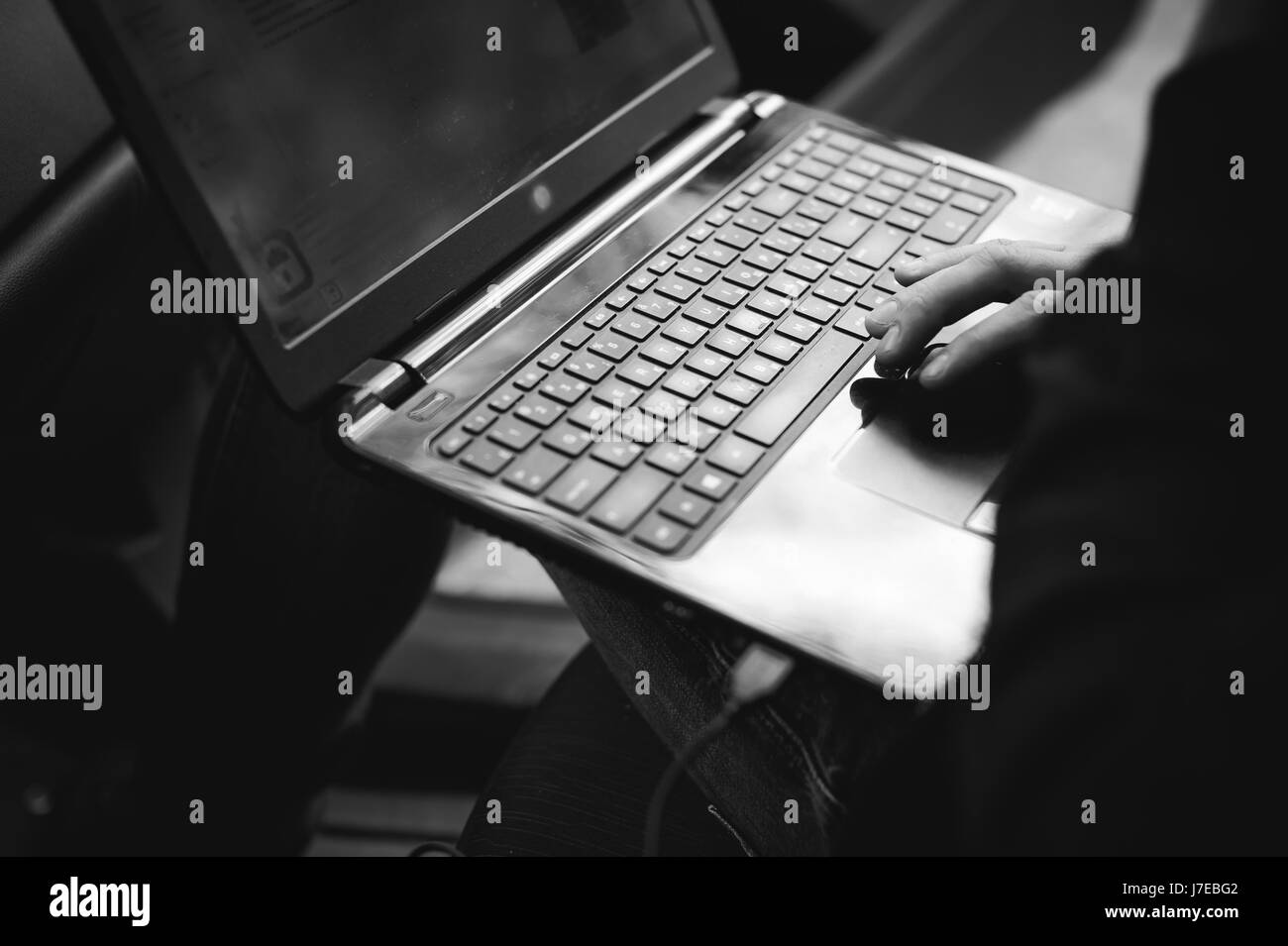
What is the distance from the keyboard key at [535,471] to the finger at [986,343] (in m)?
0.20

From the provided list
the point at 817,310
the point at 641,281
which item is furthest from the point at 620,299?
the point at 817,310

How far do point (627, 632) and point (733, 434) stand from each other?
5.0 inches

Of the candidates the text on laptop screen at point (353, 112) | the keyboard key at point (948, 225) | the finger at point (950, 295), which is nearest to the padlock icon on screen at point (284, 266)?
the text on laptop screen at point (353, 112)

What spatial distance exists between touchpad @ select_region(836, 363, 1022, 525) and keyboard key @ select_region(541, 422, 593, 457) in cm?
14

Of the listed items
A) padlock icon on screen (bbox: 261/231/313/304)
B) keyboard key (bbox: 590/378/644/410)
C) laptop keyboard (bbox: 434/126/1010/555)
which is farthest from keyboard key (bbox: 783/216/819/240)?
padlock icon on screen (bbox: 261/231/313/304)

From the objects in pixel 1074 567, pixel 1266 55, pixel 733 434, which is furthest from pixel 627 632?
pixel 1266 55

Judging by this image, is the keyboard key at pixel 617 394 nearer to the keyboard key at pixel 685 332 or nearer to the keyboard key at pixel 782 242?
the keyboard key at pixel 685 332

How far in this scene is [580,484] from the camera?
500 millimetres

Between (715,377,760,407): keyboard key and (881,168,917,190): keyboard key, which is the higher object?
(881,168,917,190): keyboard key

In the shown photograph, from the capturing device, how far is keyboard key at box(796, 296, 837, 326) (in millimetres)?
617

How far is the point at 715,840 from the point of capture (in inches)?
23.5

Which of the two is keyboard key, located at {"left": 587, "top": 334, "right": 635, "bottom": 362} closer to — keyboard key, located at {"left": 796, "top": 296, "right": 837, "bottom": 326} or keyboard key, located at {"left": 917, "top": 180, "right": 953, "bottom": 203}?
keyboard key, located at {"left": 796, "top": 296, "right": 837, "bottom": 326}

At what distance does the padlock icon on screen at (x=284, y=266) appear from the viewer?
1.67 feet
